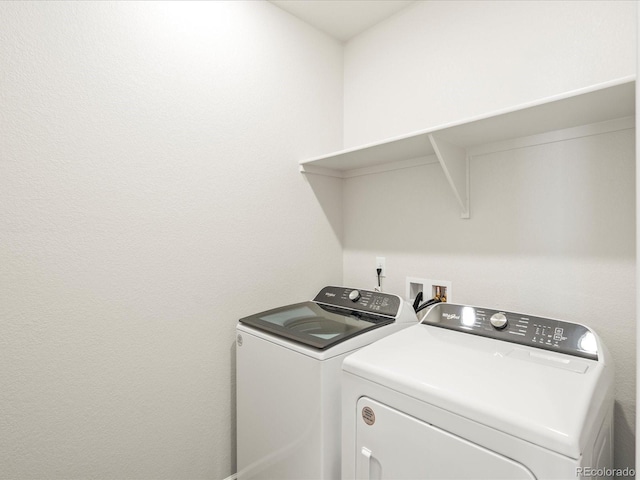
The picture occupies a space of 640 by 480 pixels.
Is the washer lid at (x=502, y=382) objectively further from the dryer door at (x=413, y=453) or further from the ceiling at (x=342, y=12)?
the ceiling at (x=342, y=12)

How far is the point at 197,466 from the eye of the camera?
5.04ft

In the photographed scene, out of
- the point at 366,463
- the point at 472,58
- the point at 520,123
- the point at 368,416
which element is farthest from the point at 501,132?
the point at 366,463

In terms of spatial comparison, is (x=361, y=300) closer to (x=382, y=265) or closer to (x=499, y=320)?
(x=382, y=265)

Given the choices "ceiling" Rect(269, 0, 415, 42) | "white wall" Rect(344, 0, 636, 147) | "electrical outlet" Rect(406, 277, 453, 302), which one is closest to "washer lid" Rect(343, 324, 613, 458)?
"electrical outlet" Rect(406, 277, 453, 302)

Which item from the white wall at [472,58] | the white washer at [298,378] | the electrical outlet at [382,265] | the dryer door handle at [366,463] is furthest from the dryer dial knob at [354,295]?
the white wall at [472,58]

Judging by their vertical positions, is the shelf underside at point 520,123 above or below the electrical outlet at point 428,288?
above

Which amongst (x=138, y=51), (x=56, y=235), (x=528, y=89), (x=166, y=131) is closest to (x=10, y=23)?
(x=138, y=51)

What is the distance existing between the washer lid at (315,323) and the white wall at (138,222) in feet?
0.58

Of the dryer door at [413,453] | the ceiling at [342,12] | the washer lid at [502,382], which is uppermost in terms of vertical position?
the ceiling at [342,12]

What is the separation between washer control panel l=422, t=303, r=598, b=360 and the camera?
3.62 feet

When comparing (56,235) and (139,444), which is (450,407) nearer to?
(139,444)

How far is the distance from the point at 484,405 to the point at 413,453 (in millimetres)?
254

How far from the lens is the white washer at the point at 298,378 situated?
1191 millimetres

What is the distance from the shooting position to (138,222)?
137cm
